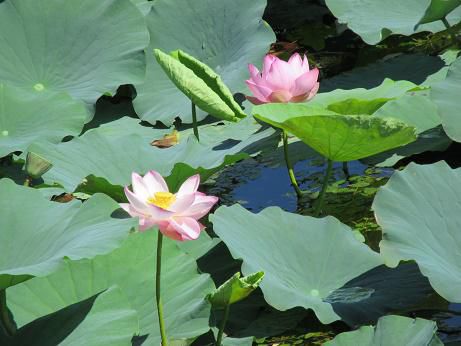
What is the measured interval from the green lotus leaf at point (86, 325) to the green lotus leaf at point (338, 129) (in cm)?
59

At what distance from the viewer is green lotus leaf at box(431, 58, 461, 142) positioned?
2291 millimetres

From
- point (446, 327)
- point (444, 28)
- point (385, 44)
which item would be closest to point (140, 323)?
point (446, 327)

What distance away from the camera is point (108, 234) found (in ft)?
5.32

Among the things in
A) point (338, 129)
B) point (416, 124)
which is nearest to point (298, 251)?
point (338, 129)

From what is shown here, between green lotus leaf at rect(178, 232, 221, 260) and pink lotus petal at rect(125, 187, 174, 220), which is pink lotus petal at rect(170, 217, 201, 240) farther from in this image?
green lotus leaf at rect(178, 232, 221, 260)

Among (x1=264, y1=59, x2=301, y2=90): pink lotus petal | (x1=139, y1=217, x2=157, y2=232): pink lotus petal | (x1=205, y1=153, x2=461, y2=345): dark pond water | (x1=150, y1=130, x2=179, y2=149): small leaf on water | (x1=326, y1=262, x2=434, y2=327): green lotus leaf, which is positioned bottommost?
(x1=205, y1=153, x2=461, y2=345): dark pond water

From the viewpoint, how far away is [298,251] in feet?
6.17

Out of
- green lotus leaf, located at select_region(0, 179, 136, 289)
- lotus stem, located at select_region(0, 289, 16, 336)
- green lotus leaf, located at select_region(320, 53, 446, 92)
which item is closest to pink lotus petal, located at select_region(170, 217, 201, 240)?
green lotus leaf, located at select_region(0, 179, 136, 289)

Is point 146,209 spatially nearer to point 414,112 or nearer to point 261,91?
point 261,91

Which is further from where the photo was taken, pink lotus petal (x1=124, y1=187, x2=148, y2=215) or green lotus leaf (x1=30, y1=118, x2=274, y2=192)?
green lotus leaf (x1=30, y1=118, x2=274, y2=192)

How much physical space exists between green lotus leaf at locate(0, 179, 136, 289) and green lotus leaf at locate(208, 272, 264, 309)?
0.19 meters

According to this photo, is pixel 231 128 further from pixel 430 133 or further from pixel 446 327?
pixel 446 327

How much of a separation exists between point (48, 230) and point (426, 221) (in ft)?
2.31

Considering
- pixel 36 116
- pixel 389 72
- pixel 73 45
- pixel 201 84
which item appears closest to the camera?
pixel 201 84
